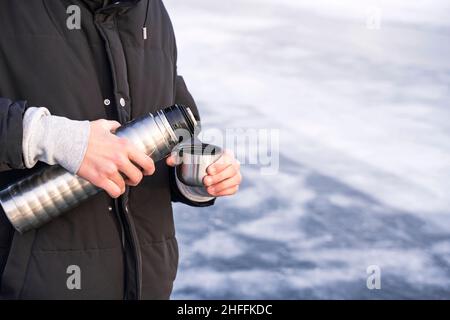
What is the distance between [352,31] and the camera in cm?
544

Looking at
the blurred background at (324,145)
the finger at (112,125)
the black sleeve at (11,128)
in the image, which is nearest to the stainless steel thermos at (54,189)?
the finger at (112,125)

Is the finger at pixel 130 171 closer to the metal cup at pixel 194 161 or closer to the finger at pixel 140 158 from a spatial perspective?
the finger at pixel 140 158

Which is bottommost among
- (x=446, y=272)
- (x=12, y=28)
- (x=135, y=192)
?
(x=446, y=272)

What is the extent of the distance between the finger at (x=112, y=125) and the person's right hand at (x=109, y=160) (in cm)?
1

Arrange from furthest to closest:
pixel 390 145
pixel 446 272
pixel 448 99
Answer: pixel 448 99 < pixel 390 145 < pixel 446 272

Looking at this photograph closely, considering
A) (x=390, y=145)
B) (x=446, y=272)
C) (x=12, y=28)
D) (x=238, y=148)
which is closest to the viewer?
(x=12, y=28)

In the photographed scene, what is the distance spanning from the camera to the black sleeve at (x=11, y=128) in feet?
3.90

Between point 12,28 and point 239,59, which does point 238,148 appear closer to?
point 239,59

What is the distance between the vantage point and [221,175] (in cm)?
147

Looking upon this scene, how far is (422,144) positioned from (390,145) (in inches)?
Result: 8.5

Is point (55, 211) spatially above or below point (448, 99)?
above

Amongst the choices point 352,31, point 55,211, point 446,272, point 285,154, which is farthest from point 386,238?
point 352,31

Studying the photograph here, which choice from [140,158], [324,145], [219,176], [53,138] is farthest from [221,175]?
[324,145]

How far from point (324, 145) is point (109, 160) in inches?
107
